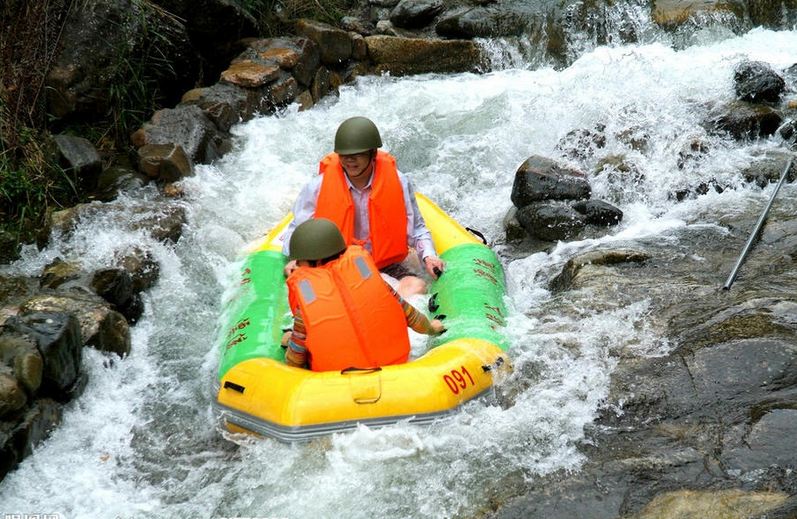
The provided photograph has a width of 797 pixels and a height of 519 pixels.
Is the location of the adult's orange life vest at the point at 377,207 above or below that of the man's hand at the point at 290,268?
above

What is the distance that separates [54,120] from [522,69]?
5300 mm

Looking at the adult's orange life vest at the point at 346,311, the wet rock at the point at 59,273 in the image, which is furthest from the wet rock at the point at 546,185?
the wet rock at the point at 59,273

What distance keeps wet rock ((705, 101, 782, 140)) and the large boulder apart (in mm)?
5003

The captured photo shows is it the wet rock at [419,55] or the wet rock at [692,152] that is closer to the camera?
the wet rock at [692,152]

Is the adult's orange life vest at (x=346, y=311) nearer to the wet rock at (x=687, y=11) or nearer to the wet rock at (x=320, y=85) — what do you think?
the wet rock at (x=320, y=85)

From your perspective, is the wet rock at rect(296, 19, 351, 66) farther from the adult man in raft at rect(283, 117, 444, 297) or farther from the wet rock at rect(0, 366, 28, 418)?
the wet rock at rect(0, 366, 28, 418)

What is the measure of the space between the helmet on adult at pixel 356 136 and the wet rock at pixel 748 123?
159 inches

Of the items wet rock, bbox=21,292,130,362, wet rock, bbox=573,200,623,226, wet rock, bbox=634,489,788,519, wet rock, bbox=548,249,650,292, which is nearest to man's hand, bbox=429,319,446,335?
wet rock, bbox=548,249,650,292

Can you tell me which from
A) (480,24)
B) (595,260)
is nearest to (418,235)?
(595,260)

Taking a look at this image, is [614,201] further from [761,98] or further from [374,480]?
[374,480]

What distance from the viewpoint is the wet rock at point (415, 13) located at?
34.0ft

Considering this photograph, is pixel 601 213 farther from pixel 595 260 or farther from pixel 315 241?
pixel 315 241

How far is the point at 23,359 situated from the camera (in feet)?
14.0

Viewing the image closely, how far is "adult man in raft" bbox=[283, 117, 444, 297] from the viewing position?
5.09 meters
